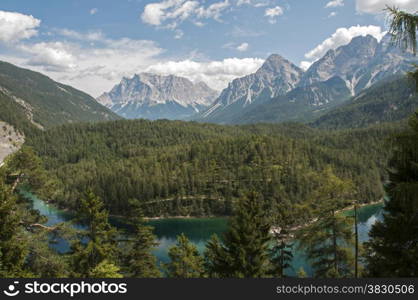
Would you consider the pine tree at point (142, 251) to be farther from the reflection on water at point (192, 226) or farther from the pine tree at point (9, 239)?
the reflection on water at point (192, 226)

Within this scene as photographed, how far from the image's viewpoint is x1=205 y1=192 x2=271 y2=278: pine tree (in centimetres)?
1956

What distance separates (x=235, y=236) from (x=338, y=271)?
6.67 m

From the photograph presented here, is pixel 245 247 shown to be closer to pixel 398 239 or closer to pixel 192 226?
pixel 398 239

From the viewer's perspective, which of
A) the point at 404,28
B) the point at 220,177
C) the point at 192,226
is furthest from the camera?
the point at 220,177

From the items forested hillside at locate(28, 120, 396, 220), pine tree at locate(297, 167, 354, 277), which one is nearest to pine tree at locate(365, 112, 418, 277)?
pine tree at locate(297, 167, 354, 277)

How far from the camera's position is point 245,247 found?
64.6ft

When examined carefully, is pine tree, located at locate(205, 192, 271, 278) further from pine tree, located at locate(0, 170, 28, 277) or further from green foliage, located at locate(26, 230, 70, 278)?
pine tree, located at locate(0, 170, 28, 277)

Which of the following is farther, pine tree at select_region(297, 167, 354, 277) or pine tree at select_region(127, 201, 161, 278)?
pine tree at select_region(127, 201, 161, 278)

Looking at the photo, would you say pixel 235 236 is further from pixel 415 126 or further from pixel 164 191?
pixel 164 191

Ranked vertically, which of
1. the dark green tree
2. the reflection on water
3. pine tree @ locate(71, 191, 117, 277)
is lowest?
the reflection on water

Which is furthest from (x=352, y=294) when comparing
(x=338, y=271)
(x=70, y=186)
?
(x=70, y=186)

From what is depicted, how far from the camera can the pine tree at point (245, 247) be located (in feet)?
64.2

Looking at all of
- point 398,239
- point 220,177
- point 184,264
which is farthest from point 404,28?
point 220,177

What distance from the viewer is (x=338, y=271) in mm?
18672
